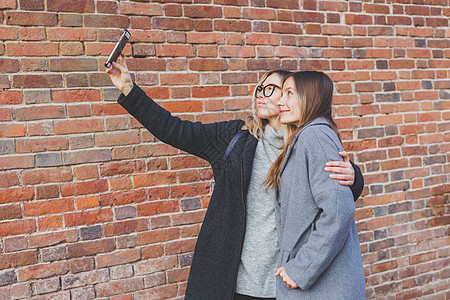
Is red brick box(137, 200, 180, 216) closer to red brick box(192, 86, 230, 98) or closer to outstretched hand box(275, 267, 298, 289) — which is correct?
red brick box(192, 86, 230, 98)

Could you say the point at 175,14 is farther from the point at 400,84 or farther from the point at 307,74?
the point at 400,84

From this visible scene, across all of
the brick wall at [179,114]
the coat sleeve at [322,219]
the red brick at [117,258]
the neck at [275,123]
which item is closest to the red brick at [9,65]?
the brick wall at [179,114]

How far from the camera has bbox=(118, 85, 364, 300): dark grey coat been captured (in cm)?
199

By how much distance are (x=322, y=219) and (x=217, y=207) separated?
602 mm

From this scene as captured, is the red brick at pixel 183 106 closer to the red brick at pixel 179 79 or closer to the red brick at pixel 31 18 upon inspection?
the red brick at pixel 179 79

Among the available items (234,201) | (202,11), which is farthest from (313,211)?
(202,11)

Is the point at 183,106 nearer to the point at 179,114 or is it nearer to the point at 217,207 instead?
the point at 179,114

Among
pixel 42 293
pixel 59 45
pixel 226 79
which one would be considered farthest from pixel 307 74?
pixel 42 293

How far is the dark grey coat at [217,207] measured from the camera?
1.99 meters

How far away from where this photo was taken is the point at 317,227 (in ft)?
5.49

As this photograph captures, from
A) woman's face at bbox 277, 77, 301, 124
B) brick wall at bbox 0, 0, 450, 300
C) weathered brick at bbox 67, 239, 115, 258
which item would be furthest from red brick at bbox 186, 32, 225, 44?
weathered brick at bbox 67, 239, 115, 258

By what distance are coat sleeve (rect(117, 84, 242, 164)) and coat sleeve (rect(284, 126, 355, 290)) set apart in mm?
579

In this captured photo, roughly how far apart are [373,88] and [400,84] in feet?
0.96

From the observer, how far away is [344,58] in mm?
3324
